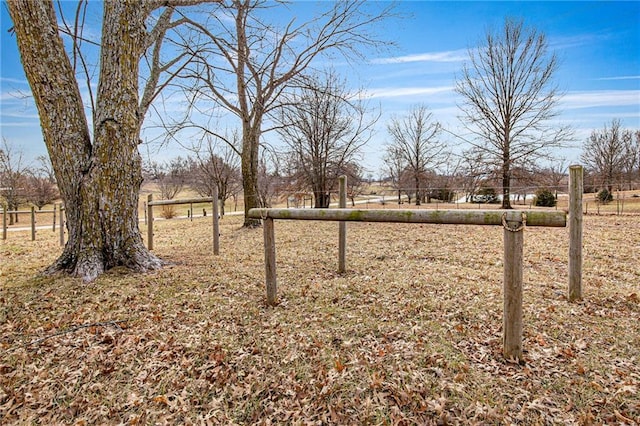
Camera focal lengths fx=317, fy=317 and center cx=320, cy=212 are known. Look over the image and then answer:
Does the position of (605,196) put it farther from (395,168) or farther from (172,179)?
(172,179)

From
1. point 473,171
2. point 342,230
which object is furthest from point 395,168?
point 342,230

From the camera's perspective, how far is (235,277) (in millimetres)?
4453

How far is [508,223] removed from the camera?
223cm

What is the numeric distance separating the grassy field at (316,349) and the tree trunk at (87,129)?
19.5 inches

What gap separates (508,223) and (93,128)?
481 cm

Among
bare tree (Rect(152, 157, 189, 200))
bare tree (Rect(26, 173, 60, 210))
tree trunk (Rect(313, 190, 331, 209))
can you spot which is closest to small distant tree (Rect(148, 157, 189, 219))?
bare tree (Rect(152, 157, 189, 200))

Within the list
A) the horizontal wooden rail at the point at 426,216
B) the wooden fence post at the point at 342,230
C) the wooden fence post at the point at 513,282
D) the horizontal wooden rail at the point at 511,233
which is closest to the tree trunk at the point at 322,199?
the wooden fence post at the point at 342,230

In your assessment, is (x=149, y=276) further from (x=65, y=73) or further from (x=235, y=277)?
(x=65, y=73)

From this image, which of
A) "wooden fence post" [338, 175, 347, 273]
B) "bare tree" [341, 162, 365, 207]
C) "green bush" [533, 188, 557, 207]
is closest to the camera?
"wooden fence post" [338, 175, 347, 273]

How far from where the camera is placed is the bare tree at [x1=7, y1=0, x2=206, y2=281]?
13.0ft

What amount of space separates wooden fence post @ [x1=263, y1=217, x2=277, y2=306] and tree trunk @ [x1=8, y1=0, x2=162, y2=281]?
221 cm

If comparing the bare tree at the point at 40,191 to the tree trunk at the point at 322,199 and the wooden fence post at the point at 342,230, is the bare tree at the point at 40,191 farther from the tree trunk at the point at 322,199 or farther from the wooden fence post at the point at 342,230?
the wooden fence post at the point at 342,230

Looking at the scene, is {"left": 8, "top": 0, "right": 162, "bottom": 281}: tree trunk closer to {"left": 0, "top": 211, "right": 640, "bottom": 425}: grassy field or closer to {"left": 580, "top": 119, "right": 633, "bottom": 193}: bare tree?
{"left": 0, "top": 211, "right": 640, "bottom": 425}: grassy field

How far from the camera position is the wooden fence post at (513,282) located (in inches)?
87.3
